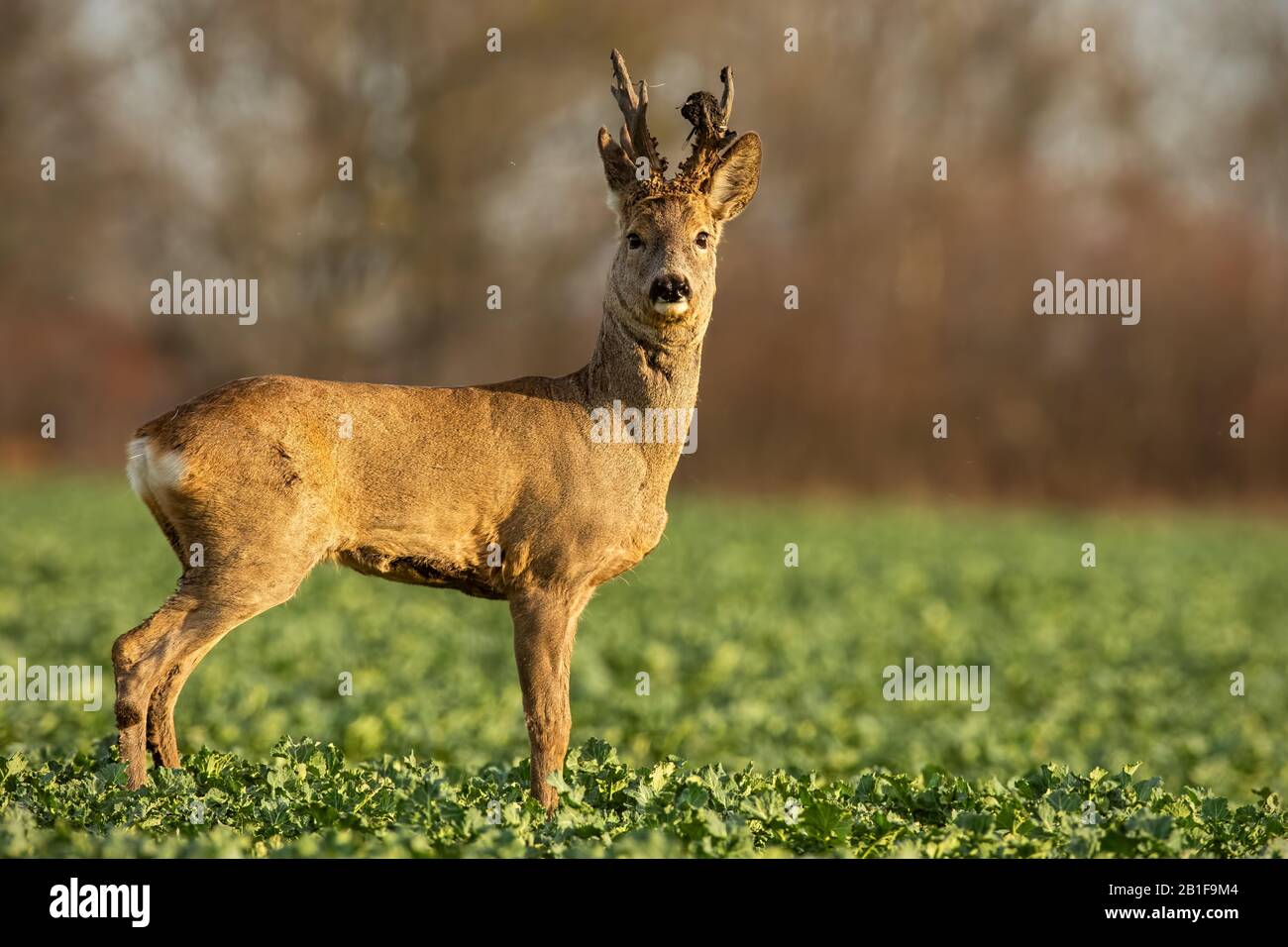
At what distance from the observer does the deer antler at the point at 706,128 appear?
24.5 feet

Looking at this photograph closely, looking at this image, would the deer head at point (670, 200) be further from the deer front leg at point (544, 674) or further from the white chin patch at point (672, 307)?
the deer front leg at point (544, 674)

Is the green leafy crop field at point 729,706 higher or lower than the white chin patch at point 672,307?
lower

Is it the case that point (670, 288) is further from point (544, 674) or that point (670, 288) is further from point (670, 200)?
point (544, 674)

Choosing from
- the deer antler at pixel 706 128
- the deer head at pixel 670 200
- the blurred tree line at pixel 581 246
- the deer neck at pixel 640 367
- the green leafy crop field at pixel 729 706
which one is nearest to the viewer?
the green leafy crop field at pixel 729 706

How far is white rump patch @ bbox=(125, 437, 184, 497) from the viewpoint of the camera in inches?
276

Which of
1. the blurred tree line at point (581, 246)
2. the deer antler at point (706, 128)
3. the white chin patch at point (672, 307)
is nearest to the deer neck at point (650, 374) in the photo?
the white chin patch at point (672, 307)

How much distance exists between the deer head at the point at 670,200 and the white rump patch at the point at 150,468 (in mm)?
2274

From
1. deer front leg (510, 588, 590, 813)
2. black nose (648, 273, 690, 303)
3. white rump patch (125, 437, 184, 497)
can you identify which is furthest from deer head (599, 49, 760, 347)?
white rump patch (125, 437, 184, 497)

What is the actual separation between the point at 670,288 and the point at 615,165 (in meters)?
0.88

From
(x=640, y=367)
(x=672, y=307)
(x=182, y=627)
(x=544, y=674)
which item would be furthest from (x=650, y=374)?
(x=182, y=627)

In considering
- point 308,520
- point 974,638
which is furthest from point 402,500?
point 974,638

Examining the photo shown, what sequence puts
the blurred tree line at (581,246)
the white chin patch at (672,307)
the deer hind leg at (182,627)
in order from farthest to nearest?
the blurred tree line at (581,246), the white chin patch at (672,307), the deer hind leg at (182,627)

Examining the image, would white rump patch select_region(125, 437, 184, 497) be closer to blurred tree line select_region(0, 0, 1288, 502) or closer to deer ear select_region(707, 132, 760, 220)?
deer ear select_region(707, 132, 760, 220)
